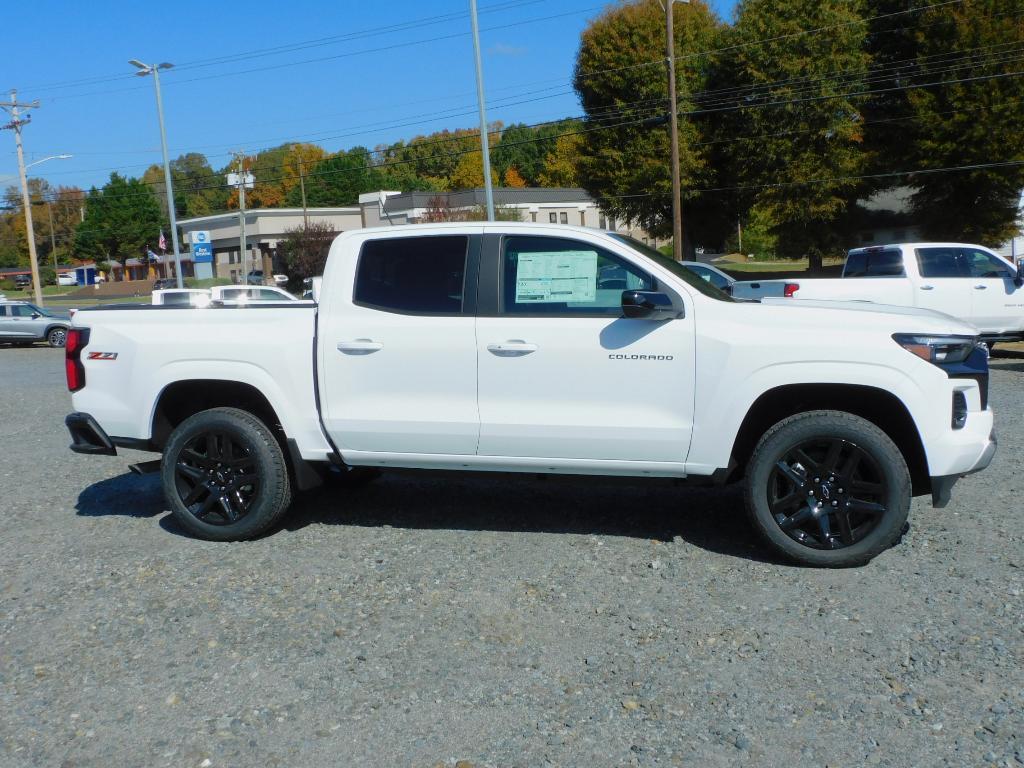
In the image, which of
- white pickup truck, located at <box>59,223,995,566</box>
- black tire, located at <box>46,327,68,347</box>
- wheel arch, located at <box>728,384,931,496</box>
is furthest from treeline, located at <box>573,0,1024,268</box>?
white pickup truck, located at <box>59,223,995,566</box>

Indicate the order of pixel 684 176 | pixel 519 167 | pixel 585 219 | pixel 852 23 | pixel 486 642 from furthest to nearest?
pixel 519 167
pixel 585 219
pixel 684 176
pixel 852 23
pixel 486 642

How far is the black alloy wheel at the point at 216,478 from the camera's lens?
6.09 meters

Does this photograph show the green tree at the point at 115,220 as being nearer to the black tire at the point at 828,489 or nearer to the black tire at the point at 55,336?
the black tire at the point at 55,336

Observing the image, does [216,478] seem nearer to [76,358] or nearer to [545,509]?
[76,358]

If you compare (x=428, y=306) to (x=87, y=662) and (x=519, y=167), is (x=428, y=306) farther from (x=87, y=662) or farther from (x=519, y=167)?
(x=519, y=167)

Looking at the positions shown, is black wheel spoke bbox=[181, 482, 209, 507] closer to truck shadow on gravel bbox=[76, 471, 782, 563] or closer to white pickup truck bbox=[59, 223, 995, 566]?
white pickup truck bbox=[59, 223, 995, 566]

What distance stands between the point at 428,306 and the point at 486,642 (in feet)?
7.10

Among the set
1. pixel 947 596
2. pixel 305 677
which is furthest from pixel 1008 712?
pixel 305 677

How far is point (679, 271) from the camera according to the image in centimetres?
573

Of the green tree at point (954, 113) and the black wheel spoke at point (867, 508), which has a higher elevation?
the green tree at point (954, 113)

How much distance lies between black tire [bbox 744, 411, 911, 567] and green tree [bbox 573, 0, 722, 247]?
37.9 m

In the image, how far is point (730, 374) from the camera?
17.4 feet

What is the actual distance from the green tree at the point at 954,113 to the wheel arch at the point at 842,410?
33.9 meters

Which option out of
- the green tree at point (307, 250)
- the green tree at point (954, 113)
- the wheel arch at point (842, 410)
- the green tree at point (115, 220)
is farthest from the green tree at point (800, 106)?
the green tree at point (115, 220)
